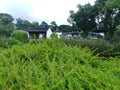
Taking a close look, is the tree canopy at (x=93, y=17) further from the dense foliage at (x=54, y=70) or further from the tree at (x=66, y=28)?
the dense foliage at (x=54, y=70)

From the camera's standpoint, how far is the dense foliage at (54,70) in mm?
2367

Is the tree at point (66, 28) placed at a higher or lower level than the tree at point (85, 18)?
lower

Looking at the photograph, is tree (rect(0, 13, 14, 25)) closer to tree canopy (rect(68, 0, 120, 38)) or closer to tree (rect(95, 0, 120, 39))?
tree canopy (rect(68, 0, 120, 38))

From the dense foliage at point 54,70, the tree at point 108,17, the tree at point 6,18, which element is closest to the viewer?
the dense foliage at point 54,70

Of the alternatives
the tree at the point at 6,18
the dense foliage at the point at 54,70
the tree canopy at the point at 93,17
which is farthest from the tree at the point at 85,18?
the dense foliage at the point at 54,70

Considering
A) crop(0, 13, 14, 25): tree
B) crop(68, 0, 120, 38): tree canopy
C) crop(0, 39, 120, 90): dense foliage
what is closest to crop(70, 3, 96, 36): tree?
crop(68, 0, 120, 38): tree canopy

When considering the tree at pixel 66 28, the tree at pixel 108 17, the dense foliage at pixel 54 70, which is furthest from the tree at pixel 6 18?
the dense foliage at pixel 54 70

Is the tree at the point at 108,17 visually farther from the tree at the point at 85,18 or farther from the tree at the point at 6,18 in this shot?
the tree at the point at 6,18

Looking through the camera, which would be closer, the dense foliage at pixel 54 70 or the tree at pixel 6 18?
the dense foliage at pixel 54 70

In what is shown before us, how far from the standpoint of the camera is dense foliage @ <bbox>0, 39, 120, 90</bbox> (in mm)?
2367

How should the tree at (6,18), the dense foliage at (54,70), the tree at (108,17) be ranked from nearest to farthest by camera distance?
the dense foliage at (54,70) < the tree at (108,17) < the tree at (6,18)

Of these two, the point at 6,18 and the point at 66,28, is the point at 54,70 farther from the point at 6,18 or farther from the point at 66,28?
the point at 6,18

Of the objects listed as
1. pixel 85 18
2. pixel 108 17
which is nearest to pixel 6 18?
pixel 85 18

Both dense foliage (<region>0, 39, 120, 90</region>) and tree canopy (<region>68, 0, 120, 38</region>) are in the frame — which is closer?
dense foliage (<region>0, 39, 120, 90</region>)
